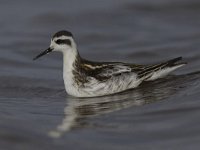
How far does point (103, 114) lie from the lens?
1266 cm

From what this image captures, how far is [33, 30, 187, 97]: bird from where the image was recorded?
14.5m

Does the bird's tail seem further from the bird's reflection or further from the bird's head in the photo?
the bird's head

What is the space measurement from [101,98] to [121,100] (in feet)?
1.90

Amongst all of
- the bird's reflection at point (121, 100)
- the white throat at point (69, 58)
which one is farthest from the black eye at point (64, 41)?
the bird's reflection at point (121, 100)

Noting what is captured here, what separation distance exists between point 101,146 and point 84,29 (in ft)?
28.7

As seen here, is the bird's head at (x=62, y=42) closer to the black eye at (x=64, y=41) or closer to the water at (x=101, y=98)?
the black eye at (x=64, y=41)

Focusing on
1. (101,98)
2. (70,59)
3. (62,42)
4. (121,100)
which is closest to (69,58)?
(70,59)

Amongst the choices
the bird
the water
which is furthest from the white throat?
the water

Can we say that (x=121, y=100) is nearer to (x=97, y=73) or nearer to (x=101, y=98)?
(x=101, y=98)

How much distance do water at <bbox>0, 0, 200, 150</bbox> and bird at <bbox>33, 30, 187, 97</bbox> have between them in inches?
6.5

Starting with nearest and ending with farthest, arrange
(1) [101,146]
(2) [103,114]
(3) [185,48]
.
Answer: (1) [101,146], (2) [103,114], (3) [185,48]

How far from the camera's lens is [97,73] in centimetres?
1454

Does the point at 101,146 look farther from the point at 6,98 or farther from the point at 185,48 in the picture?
the point at 185,48

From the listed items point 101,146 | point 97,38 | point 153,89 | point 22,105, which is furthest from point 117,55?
point 101,146
